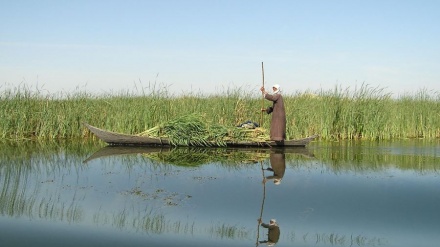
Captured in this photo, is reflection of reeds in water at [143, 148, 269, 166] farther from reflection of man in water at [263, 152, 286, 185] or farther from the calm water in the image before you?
reflection of man in water at [263, 152, 286, 185]

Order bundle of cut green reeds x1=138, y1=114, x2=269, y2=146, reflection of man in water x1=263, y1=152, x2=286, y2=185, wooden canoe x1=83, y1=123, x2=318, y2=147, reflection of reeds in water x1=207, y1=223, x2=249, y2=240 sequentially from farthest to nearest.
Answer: bundle of cut green reeds x1=138, y1=114, x2=269, y2=146 < wooden canoe x1=83, y1=123, x2=318, y2=147 < reflection of man in water x1=263, y1=152, x2=286, y2=185 < reflection of reeds in water x1=207, y1=223, x2=249, y2=240

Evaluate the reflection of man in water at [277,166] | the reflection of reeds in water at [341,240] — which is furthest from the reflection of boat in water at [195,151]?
the reflection of reeds in water at [341,240]

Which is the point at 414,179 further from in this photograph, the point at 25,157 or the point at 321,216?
the point at 25,157

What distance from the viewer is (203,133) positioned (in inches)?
536

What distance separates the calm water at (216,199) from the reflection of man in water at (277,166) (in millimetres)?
22

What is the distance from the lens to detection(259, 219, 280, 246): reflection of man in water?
5359 mm

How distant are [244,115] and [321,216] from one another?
983cm

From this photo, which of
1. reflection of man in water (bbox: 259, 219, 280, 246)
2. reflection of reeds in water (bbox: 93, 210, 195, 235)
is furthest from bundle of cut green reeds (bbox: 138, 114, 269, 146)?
reflection of man in water (bbox: 259, 219, 280, 246)

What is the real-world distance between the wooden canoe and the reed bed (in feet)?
5.91

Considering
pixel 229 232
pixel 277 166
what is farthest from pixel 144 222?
pixel 277 166

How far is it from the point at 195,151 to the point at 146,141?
147 centimetres

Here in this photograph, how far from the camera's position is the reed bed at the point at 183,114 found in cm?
1581

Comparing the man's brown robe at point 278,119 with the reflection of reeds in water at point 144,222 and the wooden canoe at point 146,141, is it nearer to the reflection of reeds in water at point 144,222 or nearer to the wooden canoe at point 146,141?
the wooden canoe at point 146,141

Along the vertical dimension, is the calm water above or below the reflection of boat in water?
below
